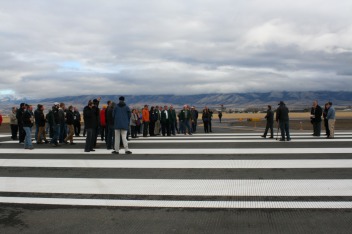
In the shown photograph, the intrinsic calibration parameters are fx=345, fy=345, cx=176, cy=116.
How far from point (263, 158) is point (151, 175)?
363 cm

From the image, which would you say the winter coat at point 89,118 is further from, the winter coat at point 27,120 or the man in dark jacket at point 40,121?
the man in dark jacket at point 40,121

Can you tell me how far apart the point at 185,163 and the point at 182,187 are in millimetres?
2504

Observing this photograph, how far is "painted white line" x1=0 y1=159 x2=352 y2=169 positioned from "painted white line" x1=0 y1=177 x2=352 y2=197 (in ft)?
5.02

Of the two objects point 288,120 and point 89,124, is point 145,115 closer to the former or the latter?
point 89,124

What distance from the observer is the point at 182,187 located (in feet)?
22.9

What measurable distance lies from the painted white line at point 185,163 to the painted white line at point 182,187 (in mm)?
1531

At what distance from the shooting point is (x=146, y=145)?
13414 millimetres

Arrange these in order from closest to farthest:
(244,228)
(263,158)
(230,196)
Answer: (244,228) → (230,196) → (263,158)

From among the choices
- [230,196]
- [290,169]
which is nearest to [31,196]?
[230,196]

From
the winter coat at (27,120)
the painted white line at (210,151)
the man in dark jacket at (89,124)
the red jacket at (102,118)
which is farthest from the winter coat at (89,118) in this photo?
the winter coat at (27,120)

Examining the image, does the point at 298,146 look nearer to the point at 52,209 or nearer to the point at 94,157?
the point at 94,157

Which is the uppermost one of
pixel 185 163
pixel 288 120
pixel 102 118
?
pixel 102 118

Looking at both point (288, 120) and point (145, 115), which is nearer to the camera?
point (288, 120)

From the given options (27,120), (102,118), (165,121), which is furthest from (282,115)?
(27,120)
